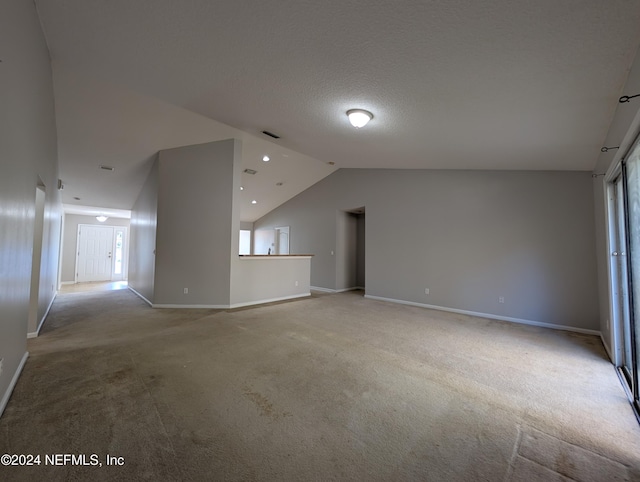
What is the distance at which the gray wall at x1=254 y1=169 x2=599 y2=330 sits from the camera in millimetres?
4090

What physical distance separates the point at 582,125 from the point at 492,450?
2982mm

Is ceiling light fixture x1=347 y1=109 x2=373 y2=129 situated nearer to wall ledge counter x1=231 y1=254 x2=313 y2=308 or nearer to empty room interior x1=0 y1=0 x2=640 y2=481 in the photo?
empty room interior x1=0 y1=0 x2=640 y2=481

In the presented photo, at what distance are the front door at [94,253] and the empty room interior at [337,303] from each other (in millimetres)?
4635

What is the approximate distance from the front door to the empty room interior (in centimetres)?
464

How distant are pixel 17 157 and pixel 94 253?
9.69 m

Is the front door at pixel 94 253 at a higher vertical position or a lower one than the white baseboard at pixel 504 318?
higher

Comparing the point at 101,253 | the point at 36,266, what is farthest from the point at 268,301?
the point at 101,253

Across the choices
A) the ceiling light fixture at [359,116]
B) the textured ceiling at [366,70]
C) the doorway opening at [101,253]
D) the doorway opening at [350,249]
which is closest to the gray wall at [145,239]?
the textured ceiling at [366,70]

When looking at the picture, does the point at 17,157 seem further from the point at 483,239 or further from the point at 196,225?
the point at 483,239

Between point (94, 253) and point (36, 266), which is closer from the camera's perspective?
point (36, 266)

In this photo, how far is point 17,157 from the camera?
1998 mm

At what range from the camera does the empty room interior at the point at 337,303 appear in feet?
5.22

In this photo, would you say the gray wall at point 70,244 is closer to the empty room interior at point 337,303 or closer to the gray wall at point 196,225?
the empty room interior at point 337,303

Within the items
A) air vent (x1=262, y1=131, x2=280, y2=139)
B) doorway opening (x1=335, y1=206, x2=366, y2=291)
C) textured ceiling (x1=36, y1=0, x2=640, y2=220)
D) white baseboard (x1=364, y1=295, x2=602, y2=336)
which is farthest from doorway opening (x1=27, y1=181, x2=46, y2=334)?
white baseboard (x1=364, y1=295, x2=602, y2=336)
